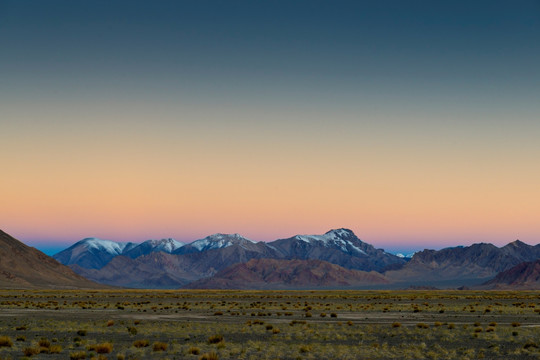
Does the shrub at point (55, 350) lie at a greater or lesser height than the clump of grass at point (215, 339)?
lesser

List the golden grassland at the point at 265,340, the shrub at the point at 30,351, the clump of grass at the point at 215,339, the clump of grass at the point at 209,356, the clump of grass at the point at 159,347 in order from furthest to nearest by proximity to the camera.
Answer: the clump of grass at the point at 215,339 < the clump of grass at the point at 159,347 < the golden grassland at the point at 265,340 < the shrub at the point at 30,351 < the clump of grass at the point at 209,356

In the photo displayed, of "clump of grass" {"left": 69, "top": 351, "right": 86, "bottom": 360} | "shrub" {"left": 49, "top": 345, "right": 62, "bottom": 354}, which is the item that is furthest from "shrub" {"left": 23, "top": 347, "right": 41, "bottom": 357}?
"clump of grass" {"left": 69, "top": 351, "right": 86, "bottom": 360}

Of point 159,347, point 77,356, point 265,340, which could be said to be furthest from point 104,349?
point 265,340

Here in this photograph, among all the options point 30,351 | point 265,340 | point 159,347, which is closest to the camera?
point 30,351

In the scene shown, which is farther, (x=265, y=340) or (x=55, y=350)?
(x=265, y=340)

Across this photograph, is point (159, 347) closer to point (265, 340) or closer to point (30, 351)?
point (30, 351)

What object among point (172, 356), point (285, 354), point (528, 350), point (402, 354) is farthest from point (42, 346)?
point (528, 350)

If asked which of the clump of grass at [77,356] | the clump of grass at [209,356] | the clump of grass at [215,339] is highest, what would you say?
the clump of grass at [215,339]

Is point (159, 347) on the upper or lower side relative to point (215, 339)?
lower

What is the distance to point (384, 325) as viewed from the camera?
4175 cm

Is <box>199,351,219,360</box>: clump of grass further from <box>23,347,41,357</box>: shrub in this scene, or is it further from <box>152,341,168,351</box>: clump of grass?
<box>23,347,41,357</box>: shrub

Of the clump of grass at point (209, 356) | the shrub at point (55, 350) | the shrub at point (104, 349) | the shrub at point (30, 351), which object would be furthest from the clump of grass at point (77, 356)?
the clump of grass at point (209, 356)

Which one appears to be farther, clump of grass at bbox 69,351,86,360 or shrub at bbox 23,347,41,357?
shrub at bbox 23,347,41,357

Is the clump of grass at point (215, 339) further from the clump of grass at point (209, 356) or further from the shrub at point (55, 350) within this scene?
the shrub at point (55, 350)
